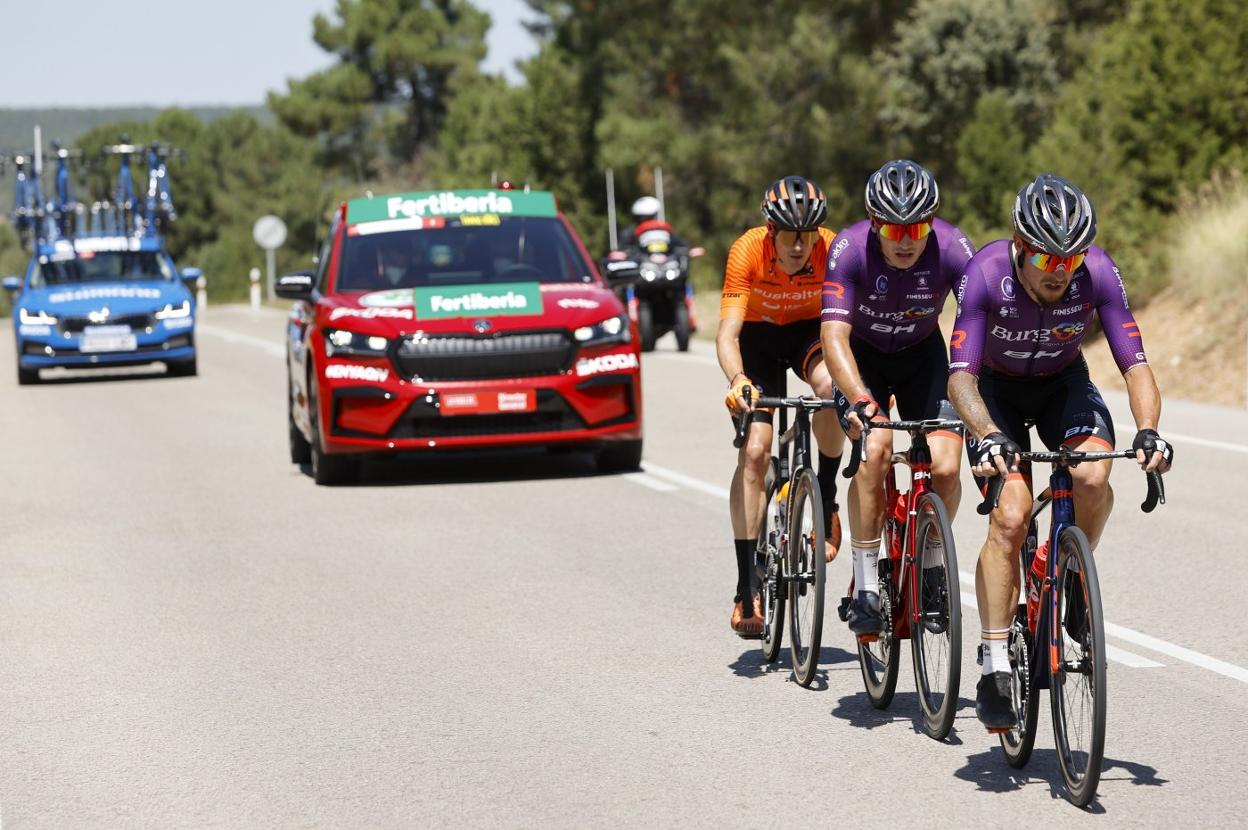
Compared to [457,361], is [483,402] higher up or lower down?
lower down

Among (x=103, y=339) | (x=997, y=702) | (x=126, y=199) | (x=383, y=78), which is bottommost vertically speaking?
(x=103, y=339)

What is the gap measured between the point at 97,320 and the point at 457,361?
39.5ft

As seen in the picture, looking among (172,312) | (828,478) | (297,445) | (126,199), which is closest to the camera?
(828,478)

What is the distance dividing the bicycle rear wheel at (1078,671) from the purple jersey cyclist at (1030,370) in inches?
8.8

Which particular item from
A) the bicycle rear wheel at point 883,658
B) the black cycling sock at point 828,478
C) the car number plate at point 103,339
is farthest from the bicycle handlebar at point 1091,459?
the car number plate at point 103,339

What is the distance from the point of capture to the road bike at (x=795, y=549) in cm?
708

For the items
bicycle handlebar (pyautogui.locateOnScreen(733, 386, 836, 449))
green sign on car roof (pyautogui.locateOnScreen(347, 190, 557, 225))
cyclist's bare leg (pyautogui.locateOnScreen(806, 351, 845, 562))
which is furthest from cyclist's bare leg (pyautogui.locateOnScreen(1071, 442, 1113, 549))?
green sign on car roof (pyautogui.locateOnScreen(347, 190, 557, 225))

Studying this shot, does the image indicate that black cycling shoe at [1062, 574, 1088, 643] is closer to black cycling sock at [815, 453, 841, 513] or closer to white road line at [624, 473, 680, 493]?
black cycling sock at [815, 453, 841, 513]

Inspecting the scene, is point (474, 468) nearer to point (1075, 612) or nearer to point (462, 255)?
point (462, 255)

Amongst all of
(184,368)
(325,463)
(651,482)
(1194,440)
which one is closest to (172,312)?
(184,368)

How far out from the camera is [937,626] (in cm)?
641

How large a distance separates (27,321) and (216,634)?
16.5 meters

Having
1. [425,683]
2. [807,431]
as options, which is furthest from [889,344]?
[425,683]

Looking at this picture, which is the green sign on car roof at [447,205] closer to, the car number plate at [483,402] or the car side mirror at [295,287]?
the car side mirror at [295,287]
